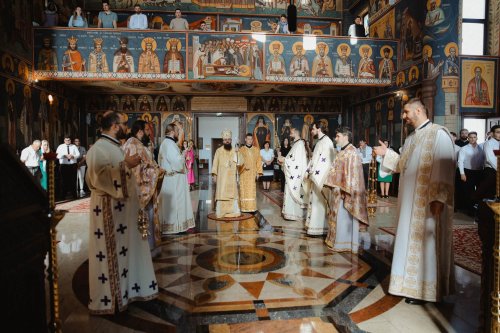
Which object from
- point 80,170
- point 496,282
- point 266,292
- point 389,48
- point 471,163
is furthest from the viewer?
point 80,170

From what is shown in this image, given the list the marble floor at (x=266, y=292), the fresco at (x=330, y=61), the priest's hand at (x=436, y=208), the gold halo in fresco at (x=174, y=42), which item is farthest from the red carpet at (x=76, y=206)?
the priest's hand at (x=436, y=208)

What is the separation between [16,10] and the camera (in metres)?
9.41

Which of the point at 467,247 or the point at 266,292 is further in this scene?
the point at 467,247

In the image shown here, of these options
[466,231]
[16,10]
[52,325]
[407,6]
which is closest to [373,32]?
[407,6]

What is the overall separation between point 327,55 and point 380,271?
28.3ft

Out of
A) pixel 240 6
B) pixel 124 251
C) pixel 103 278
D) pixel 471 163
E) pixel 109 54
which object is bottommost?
pixel 103 278

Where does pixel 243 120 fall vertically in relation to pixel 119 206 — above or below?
above

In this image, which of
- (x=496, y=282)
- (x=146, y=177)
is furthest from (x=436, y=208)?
(x=146, y=177)

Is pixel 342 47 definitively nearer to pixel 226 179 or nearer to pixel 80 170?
pixel 226 179

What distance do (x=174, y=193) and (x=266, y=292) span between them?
3.12 m

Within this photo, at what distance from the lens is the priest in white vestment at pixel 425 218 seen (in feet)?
11.2

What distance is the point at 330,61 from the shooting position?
458 inches

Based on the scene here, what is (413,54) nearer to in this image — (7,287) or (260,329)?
(260,329)

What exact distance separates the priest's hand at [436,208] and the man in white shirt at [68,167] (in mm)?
9987
